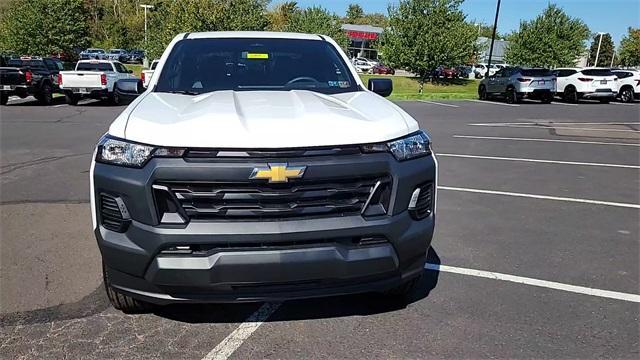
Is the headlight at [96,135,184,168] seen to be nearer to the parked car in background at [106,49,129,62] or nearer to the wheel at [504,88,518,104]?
the wheel at [504,88,518,104]

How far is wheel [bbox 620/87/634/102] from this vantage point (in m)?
26.3

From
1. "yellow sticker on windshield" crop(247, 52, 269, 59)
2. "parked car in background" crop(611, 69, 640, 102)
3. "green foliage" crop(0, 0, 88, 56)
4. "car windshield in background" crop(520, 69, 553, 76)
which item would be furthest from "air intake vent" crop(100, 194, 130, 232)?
"green foliage" crop(0, 0, 88, 56)

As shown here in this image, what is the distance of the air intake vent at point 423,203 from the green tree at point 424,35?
107 feet

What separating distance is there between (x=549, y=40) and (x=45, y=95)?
116ft

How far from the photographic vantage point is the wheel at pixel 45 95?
1891cm

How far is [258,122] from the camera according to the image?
2742mm

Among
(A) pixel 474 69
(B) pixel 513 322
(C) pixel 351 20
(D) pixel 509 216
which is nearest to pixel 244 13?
(D) pixel 509 216

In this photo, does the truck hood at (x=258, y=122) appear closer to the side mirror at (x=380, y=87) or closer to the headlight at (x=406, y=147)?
the headlight at (x=406, y=147)

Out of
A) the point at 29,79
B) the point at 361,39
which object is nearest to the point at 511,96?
the point at 29,79

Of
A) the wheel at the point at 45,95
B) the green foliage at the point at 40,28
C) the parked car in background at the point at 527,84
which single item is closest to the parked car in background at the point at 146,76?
the wheel at the point at 45,95

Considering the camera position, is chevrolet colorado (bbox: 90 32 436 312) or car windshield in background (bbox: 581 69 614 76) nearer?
chevrolet colorado (bbox: 90 32 436 312)

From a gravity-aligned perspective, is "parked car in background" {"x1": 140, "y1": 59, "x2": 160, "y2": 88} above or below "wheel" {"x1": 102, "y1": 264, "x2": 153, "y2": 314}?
above

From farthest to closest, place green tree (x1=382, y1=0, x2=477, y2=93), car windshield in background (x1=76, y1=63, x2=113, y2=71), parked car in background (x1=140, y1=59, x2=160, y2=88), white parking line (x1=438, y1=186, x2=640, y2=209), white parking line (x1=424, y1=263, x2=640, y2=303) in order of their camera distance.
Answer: green tree (x1=382, y1=0, x2=477, y2=93), car windshield in background (x1=76, y1=63, x2=113, y2=71), white parking line (x1=438, y1=186, x2=640, y2=209), parked car in background (x1=140, y1=59, x2=160, y2=88), white parking line (x1=424, y1=263, x2=640, y2=303)

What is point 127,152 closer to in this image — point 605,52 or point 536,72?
point 536,72
